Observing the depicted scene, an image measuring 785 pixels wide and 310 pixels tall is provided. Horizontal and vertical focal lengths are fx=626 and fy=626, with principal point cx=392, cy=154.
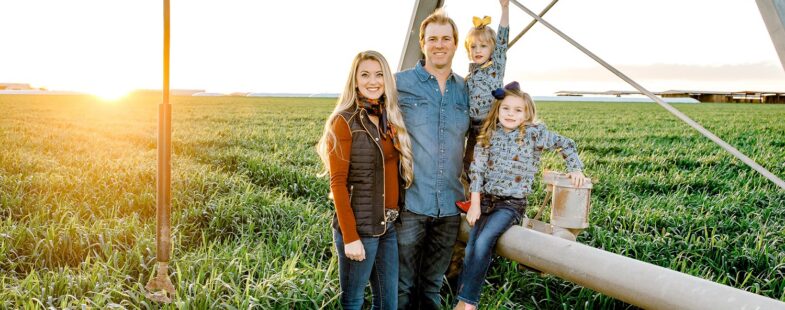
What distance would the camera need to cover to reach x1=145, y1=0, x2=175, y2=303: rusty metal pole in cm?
276

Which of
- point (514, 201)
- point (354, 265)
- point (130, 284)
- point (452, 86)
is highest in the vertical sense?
point (452, 86)

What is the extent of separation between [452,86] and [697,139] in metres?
11.3

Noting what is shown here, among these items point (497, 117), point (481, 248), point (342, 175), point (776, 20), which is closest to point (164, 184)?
point (342, 175)

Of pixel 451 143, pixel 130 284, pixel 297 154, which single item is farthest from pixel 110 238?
pixel 297 154

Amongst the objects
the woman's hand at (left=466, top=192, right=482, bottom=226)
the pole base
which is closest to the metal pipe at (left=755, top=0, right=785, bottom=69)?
the woman's hand at (left=466, top=192, right=482, bottom=226)

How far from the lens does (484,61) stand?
326cm

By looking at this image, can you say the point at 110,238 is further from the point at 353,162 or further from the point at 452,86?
the point at 452,86

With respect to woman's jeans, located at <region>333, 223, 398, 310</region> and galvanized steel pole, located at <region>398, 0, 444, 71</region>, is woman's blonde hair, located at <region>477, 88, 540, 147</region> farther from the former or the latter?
galvanized steel pole, located at <region>398, 0, 444, 71</region>

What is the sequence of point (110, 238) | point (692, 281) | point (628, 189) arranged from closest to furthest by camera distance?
point (692, 281) → point (110, 238) → point (628, 189)

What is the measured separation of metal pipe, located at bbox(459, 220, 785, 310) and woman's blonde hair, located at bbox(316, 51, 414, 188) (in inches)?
31.2

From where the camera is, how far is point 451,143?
123 inches

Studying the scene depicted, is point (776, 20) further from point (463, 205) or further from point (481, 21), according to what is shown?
point (463, 205)

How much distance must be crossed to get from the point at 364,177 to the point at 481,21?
3.57ft

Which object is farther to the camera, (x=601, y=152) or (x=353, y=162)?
(x=601, y=152)
